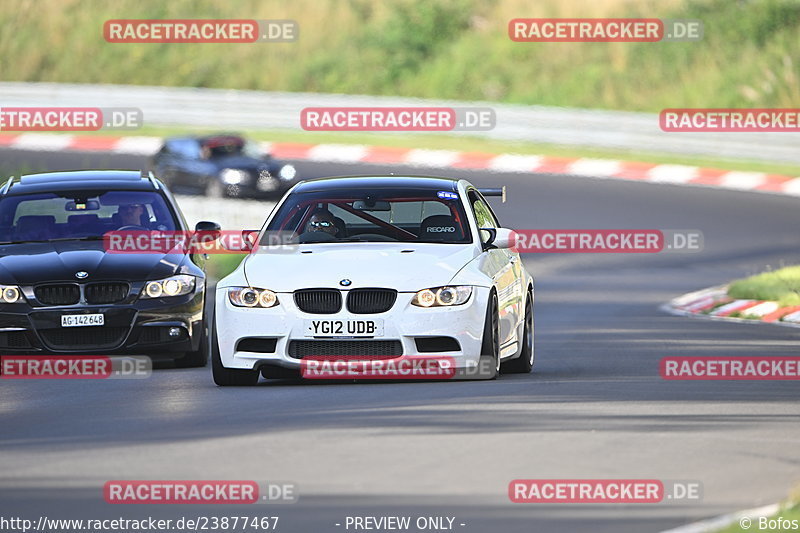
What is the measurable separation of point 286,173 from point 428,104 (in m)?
7.09

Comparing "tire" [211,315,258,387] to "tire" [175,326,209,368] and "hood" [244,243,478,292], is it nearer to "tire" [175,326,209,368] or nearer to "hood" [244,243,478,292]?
"hood" [244,243,478,292]

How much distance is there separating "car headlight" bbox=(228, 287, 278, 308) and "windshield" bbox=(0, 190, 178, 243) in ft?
8.84

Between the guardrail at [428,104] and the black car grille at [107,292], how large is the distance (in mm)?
23690

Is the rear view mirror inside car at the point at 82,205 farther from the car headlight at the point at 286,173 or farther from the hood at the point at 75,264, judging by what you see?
the car headlight at the point at 286,173

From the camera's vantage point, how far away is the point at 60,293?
47.2 feet

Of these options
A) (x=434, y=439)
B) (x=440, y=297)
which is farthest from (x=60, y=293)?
(x=434, y=439)

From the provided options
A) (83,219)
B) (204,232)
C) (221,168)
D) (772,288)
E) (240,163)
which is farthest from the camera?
(221,168)

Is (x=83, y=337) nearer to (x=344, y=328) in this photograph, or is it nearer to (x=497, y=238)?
(x=344, y=328)

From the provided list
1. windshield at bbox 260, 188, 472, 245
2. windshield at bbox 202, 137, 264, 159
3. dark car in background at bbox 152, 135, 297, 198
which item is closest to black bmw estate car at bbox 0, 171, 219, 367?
windshield at bbox 260, 188, 472, 245

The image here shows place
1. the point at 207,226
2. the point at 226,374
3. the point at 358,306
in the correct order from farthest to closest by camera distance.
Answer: the point at 207,226
the point at 226,374
the point at 358,306

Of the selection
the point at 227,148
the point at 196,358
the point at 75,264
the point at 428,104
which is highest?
the point at 428,104

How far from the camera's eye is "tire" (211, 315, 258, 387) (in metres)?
13.0

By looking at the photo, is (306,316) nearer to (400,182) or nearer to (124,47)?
(400,182)

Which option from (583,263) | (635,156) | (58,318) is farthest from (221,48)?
(58,318)
